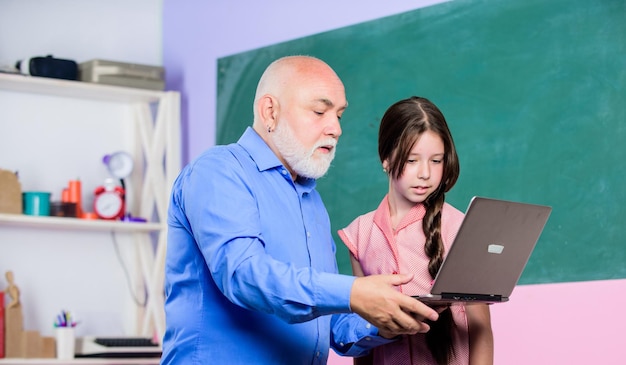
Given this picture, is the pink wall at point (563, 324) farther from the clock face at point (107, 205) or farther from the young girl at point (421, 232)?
the clock face at point (107, 205)

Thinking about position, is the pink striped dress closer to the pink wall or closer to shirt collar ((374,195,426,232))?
shirt collar ((374,195,426,232))

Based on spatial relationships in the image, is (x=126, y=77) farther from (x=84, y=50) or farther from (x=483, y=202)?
(x=483, y=202)

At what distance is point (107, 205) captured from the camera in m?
4.57

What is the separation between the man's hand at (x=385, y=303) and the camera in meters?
1.77

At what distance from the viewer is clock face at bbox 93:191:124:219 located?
4551 mm

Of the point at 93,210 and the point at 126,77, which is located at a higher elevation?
the point at 126,77

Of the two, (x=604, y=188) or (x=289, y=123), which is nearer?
(x=289, y=123)

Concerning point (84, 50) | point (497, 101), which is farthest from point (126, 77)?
point (497, 101)

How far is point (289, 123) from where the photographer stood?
215 cm

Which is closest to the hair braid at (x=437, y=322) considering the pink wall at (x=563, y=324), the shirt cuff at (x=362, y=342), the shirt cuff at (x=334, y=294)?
the shirt cuff at (x=362, y=342)

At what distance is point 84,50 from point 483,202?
3327 millimetres

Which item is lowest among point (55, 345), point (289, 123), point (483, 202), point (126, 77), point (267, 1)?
point (55, 345)

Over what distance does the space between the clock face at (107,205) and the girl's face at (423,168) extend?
8.07 feet

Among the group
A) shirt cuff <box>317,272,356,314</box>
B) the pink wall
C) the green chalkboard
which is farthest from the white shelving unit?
shirt cuff <box>317,272,356,314</box>
